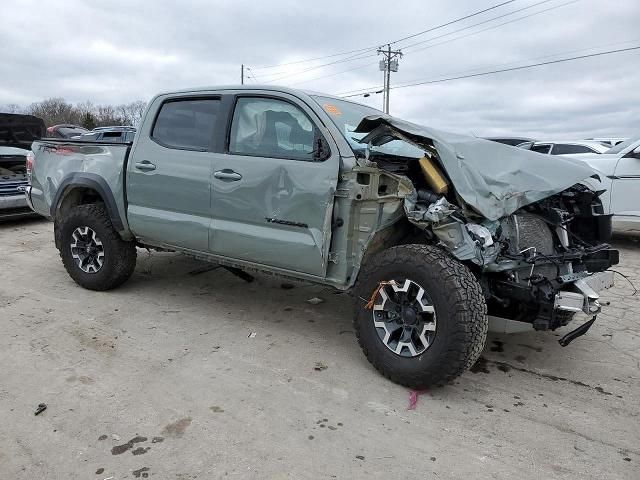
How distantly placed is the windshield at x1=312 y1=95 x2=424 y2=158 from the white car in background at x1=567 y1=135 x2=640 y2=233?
184 inches

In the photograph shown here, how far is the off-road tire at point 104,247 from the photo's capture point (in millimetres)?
4895

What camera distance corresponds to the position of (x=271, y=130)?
13.0 feet

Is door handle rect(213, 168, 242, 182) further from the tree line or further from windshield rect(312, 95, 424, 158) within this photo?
the tree line

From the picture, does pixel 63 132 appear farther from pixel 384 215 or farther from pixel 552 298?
pixel 552 298

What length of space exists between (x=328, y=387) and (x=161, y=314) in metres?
1.97

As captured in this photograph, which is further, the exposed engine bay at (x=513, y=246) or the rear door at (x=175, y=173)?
the rear door at (x=175, y=173)

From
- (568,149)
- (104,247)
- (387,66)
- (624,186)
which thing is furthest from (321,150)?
(387,66)

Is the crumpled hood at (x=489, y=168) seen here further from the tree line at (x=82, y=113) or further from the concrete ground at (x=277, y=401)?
the tree line at (x=82, y=113)

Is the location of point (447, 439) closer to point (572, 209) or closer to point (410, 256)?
point (410, 256)

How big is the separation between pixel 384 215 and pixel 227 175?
52.7 inches

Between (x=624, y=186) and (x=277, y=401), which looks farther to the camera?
(x=624, y=186)

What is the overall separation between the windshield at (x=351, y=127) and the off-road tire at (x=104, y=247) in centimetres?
243

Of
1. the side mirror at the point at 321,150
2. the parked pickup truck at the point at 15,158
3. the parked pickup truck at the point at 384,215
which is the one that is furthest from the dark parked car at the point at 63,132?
the side mirror at the point at 321,150

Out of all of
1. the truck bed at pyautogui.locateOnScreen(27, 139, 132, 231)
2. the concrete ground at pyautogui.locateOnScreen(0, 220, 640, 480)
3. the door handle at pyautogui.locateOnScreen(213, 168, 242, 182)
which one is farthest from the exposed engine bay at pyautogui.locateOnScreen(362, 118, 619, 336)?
the truck bed at pyautogui.locateOnScreen(27, 139, 132, 231)
